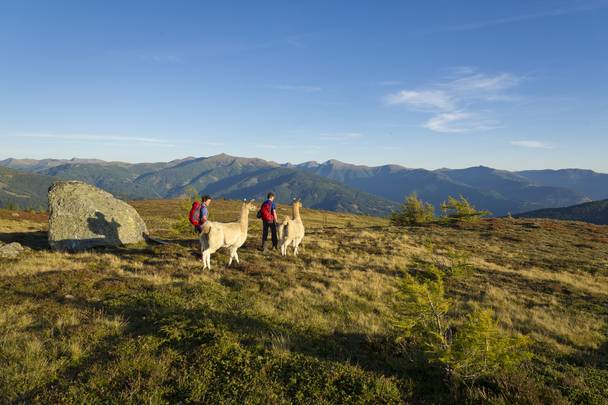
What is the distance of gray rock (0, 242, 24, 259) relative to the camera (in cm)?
1532

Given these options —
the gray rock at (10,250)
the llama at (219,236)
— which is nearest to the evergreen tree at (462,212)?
the llama at (219,236)

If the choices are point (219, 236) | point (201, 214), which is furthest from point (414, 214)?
point (219, 236)

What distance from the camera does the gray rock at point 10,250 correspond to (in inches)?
603

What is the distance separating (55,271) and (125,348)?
8602mm

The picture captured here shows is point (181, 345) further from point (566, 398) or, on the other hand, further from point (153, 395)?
point (566, 398)

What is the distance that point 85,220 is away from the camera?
18.8m

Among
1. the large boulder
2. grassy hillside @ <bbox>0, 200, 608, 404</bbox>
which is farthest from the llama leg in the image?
the large boulder

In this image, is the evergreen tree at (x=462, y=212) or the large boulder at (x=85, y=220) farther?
the evergreen tree at (x=462, y=212)

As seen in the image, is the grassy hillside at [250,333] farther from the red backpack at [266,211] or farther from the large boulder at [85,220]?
the red backpack at [266,211]

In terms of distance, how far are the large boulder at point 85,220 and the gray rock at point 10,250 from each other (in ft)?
4.92

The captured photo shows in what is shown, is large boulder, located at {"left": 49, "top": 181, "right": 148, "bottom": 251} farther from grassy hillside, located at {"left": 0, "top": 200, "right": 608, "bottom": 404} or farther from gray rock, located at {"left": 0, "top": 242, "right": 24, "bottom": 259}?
gray rock, located at {"left": 0, "top": 242, "right": 24, "bottom": 259}

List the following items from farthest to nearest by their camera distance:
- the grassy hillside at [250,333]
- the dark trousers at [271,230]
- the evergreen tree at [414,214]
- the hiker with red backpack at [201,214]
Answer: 1. the evergreen tree at [414,214]
2. the dark trousers at [271,230]
3. the hiker with red backpack at [201,214]
4. the grassy hillside at [250,333]

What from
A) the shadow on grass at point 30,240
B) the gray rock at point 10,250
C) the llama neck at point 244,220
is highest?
the llama neck at point 244,220

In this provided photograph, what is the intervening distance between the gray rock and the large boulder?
1500 mm
